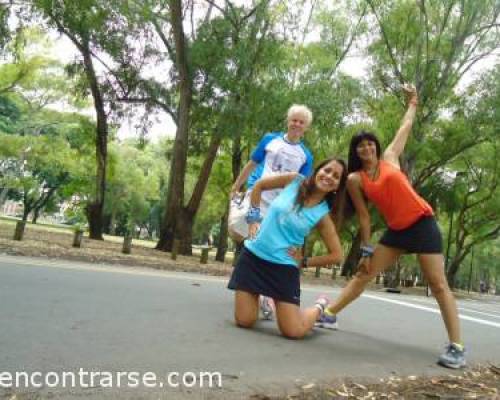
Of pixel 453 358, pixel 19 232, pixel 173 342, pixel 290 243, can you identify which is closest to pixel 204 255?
pixel 19 232

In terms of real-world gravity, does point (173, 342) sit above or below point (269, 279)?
below

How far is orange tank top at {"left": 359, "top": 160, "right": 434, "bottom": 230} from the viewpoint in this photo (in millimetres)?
4391

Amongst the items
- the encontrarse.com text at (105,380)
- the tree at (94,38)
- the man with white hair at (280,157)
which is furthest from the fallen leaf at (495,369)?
the tree at (94,38)

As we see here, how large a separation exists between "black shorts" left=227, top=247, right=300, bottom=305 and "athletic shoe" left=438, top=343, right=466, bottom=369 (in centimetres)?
129

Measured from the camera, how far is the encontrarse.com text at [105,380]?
8.64 ft

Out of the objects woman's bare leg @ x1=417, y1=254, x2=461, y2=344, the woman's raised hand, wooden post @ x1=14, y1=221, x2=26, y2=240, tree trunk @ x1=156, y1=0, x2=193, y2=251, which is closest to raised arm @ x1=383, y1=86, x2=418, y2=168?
the woman's raised hand

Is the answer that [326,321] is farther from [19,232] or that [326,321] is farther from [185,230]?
[185,230]

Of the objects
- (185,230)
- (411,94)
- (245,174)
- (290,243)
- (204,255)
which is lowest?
(204,255)

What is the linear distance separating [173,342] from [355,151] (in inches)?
86.4

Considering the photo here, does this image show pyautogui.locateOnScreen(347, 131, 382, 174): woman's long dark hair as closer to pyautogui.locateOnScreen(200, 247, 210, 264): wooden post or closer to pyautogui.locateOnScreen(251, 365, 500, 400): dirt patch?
pyautogui.locateOnScreen(251, 365, 500, 400): dirt patch

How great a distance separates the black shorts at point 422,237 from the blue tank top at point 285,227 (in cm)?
73

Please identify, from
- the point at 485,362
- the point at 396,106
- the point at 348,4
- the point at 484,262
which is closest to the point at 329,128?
the point at 396,106

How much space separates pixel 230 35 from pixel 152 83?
369 cm

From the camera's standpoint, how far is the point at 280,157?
5.32 metres
